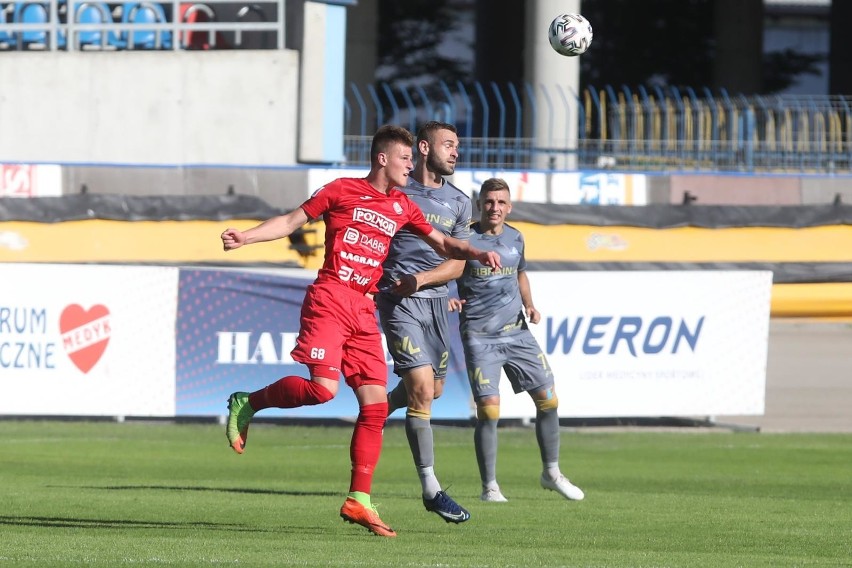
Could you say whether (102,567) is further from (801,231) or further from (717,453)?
(801,231)

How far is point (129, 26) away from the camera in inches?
1117

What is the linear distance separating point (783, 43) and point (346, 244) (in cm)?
7784

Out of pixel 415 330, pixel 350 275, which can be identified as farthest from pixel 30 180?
pixel 350 275

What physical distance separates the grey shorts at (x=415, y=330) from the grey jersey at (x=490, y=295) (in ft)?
2.96

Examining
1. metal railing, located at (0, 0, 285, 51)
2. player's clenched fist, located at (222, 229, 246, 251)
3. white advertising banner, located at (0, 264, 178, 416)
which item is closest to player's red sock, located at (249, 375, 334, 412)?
player's clenched fist, located at (222, 229, 246, 251)

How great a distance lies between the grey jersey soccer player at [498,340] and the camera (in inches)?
400

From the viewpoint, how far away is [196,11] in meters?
28.4

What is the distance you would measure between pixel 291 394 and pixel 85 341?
7034mm

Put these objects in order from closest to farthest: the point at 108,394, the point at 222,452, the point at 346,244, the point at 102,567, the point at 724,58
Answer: the point at 102,567 → the point at 346,244 → the point at 222,452 → the point at 108,394 → the point at 724,58

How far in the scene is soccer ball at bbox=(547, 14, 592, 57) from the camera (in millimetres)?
11164

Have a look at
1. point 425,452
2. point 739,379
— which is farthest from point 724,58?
point 425,452

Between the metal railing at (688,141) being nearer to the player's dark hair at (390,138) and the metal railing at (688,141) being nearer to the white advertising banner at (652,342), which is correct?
the white advertising banner at (652,342)

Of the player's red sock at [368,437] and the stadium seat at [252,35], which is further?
the stadium seat at [252,35]

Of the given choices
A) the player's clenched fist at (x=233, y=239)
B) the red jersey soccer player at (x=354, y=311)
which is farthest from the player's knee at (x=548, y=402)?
the player's clenched fist at (x=233, y=239)
